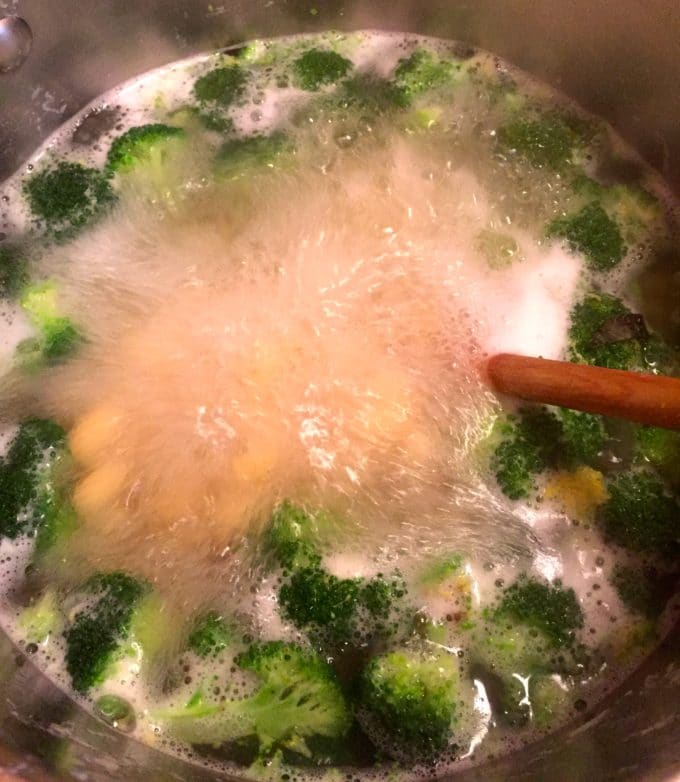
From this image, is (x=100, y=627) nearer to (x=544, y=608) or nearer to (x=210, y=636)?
(x=210, y=636)

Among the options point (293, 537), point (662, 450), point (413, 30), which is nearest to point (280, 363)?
point (293, 537)

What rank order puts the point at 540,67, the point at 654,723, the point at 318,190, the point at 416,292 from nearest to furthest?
the point at 654,723 → the point at 416,292 → the point at 318,190 → the point at 540,67

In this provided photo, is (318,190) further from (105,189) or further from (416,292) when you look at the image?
(105,189)

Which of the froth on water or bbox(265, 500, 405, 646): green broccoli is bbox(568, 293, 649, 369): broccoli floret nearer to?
the froth on water

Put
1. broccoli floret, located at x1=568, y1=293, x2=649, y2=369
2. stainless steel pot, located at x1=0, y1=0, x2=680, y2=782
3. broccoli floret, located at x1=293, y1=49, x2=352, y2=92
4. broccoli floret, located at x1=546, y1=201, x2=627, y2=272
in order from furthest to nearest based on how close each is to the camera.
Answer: broccoli floret, located at x1=293, y1=49, x2=352, y2=92 < broccoli floret, located at x1=546, y1=201, x2=627, y2=272 < broccoli floret, located at x1=568, y1=293, x2=649, y2=369 < stainless steel pot, located at x1=0, y1=0, x2=680, y2=782

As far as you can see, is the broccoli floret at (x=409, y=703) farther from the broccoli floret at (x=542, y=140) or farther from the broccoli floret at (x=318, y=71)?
the broccoli floret at (x=318, y=71)

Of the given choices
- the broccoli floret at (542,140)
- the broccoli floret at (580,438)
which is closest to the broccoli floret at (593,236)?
the broccoli floret at (542,140)

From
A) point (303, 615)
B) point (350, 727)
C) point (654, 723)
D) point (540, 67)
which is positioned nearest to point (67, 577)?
point (303, 615)

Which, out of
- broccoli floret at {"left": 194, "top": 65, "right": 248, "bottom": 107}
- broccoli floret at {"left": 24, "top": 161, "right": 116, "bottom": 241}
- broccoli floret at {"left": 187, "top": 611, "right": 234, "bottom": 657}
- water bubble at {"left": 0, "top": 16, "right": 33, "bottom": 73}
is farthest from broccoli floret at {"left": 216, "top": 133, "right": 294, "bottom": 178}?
broccoli floret at {"left": 187, "top": 611, "right": 234, "bottom": 657}
